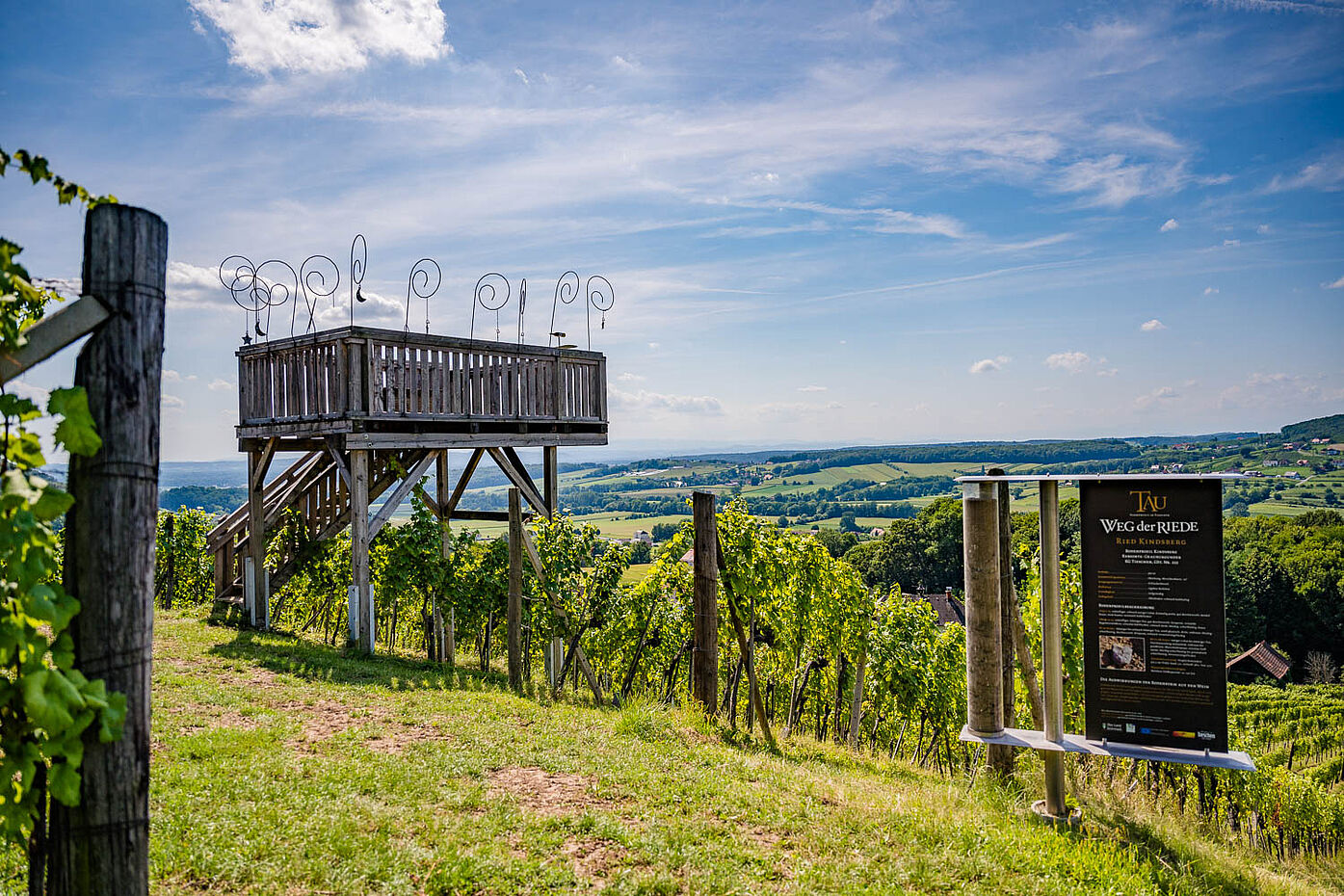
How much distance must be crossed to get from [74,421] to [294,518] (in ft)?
39.8

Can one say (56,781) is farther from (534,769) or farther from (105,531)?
(534,769)

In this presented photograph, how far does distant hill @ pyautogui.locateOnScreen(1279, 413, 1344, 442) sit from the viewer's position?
71.9m

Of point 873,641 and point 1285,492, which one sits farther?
point 1285,492

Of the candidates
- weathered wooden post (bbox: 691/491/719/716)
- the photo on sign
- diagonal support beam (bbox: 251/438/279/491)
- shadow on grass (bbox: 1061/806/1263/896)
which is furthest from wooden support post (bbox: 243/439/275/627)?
the photo on sign

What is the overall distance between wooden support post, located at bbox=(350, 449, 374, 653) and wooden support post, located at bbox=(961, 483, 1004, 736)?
8670 mm

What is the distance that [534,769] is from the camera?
5832mm

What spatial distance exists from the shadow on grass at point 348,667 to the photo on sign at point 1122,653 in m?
6.82

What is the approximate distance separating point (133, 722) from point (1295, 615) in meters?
71.8

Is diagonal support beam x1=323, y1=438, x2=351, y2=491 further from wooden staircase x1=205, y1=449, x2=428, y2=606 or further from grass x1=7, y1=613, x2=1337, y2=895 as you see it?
grass x1=7, y1=613, x2=1337, y2=895

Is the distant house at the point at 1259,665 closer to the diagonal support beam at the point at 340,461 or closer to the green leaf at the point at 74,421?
the diagonal support beam at the point at 340,461

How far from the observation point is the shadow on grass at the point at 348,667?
9219mm

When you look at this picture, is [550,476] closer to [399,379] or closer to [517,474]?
[517,474]

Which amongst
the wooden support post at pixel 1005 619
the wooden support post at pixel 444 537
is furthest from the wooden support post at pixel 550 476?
the wooden support post at pixel 1005 619

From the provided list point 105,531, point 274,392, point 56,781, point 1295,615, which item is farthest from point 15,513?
point 1295,615
